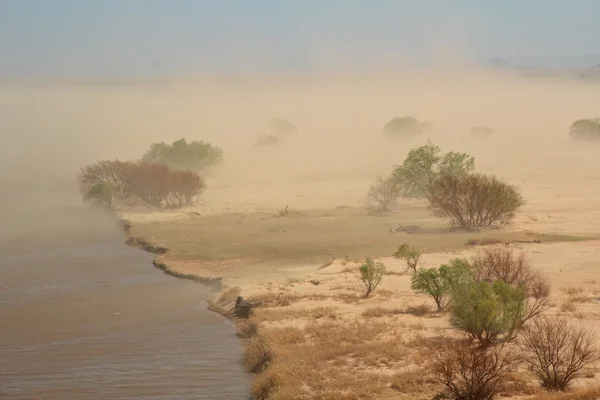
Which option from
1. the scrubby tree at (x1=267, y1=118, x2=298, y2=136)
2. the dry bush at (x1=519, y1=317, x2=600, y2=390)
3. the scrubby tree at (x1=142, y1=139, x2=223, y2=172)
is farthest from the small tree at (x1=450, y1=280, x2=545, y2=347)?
the scrubby tree at (x1=267, y1=118, x2=298, y2=136)

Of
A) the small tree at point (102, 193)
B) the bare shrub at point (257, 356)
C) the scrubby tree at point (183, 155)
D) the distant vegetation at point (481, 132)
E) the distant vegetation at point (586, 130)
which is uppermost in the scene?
the distant vegetation at point (481, 132)

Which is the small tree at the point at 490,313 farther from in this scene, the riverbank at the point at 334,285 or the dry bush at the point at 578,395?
the dry bush at the point at 578,395

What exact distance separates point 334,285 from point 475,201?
15.9 metres

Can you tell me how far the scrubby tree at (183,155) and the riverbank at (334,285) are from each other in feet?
67.6

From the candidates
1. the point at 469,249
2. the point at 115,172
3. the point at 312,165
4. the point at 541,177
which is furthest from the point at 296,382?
the point at 312,165

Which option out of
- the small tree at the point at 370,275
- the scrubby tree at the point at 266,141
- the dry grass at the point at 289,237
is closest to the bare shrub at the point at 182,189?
the dry grass at the point at 289,237

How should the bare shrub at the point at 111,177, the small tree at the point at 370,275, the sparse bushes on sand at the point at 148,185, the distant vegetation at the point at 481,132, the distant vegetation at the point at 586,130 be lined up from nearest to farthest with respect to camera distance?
1. the small tree at the point at 370,275
2. the sparse bushes on sand at the point at 148,185
3. the bare shrub at the point at 111,177
4. the distant vegetation at the point at 586,130
5. the distant vegetation at the point at 481,132

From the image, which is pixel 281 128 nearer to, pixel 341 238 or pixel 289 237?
pixel 289 237

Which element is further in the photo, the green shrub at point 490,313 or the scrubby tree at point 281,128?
the scrubby tree at point 281,128

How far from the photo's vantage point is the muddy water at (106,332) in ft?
68.9

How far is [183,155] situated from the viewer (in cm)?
7250

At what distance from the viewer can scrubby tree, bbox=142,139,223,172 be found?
72.5 m

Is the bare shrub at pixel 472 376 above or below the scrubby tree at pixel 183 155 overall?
below

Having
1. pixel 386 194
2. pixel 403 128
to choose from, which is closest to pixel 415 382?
pixel 386 194
